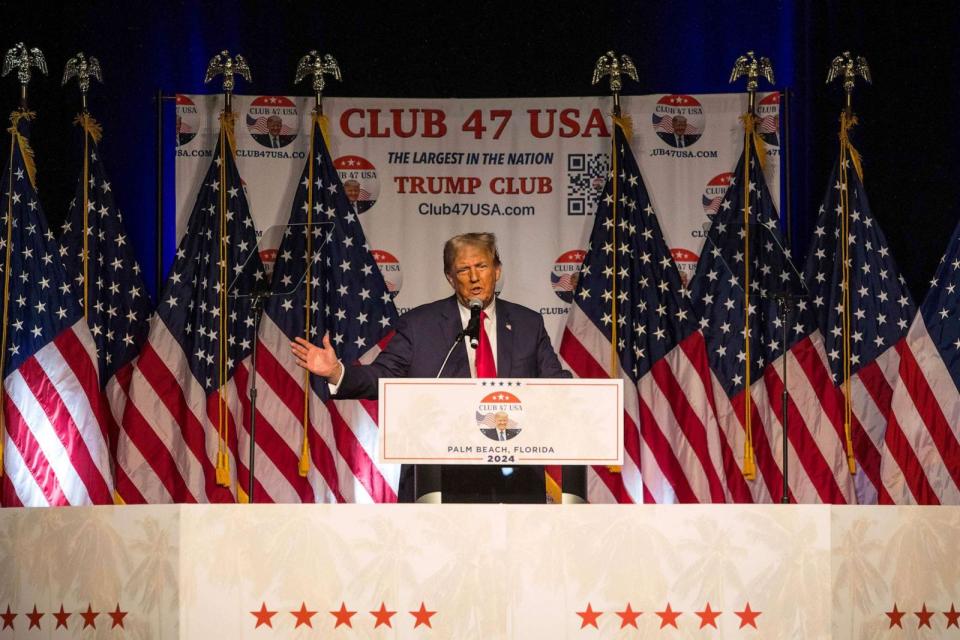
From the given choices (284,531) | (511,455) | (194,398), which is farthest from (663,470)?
(284,531)

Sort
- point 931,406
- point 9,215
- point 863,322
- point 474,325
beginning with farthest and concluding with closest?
1. point 863,322
2. point 9,215
3. point 931,406
4. point 474,325

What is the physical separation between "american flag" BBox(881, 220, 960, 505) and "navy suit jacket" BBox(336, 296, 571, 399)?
2.65m

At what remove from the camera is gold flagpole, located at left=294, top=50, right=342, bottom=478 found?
7250 millimetres

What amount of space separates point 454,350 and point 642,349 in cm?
231

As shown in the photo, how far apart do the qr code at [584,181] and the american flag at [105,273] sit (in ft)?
9.00

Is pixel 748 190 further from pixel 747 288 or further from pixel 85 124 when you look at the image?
pixel 85 124

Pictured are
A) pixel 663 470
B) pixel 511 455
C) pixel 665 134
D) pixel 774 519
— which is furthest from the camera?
pixel 665 134

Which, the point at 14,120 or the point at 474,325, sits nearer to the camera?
the point at 474,325

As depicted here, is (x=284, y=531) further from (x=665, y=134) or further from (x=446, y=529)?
(x=665, y=134)

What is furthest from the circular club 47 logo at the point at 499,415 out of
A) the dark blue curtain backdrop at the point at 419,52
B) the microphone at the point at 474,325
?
the dark blue curtain backdrop at the point at 419,52

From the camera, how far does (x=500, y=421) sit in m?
4.14

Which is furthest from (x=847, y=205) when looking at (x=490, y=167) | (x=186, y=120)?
(x=186, y=120)

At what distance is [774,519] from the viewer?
374 cm

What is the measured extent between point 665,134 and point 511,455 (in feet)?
13.6
